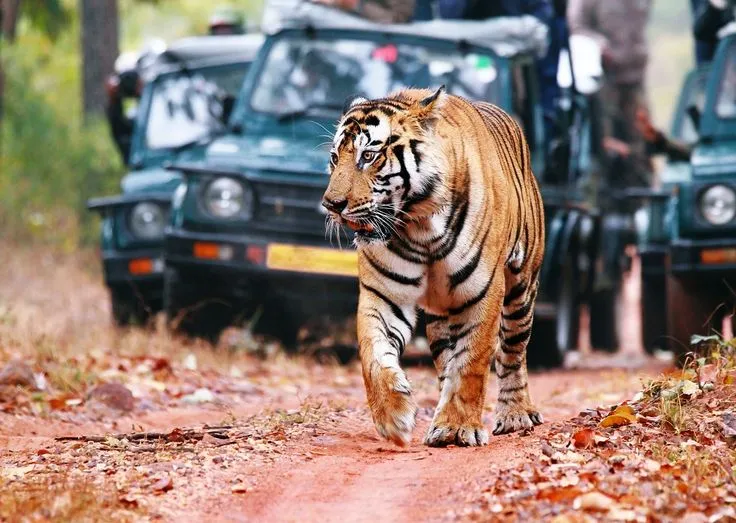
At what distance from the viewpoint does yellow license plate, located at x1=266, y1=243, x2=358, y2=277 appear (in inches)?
380

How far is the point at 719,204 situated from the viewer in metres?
9.53

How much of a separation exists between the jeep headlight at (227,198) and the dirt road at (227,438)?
3.16ft

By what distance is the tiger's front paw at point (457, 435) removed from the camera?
6.04 metres

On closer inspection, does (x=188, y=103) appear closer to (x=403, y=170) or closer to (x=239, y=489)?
(x=403, y=170)

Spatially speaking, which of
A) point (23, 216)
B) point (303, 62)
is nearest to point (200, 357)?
point (303, 62)

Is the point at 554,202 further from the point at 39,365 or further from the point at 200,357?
the point at 39,365

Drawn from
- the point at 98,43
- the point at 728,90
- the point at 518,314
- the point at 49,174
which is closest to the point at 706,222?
the point at 728,90

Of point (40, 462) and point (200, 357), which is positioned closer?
point (40, 462)

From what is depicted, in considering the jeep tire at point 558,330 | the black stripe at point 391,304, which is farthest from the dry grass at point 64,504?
the jeep tire at point 558,330

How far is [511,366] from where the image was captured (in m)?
6.93

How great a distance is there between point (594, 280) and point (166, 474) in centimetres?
780

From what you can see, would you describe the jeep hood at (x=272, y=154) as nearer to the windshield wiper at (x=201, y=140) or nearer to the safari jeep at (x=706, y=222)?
the windshield wiper at (x=201, y=140)

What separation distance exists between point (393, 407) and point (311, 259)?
3996 millimetres

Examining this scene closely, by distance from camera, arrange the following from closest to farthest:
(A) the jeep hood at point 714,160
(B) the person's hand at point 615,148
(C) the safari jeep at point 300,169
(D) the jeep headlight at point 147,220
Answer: (A) the jeep hood at point 714,160
(C) the safari jeep at point 300,169
(D) the jeep headlight at point 147,220
(B) the person's hand at point 615,148
